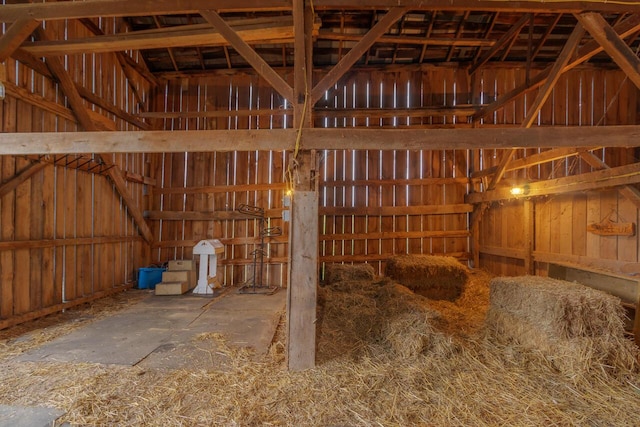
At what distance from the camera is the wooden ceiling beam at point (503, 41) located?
19.4ft

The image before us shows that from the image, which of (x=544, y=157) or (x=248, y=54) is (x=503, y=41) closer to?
(x=544, y=157)

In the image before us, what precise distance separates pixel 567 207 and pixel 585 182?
907mm

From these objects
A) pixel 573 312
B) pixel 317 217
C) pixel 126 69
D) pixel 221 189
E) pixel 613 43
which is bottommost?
pixel 573 312

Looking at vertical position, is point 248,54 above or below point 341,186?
above

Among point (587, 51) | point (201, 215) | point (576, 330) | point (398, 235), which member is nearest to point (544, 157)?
point (587, 51)

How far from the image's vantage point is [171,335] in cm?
425

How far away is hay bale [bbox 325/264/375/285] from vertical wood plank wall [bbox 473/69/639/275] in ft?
9.42

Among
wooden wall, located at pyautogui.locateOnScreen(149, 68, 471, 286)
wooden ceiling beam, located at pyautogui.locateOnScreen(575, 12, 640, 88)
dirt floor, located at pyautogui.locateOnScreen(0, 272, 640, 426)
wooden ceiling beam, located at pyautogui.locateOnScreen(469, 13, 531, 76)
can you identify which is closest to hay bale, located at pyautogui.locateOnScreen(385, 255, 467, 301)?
wooden wall, located at pyautogui.locateOnScreen(149, 68, 471, 286)

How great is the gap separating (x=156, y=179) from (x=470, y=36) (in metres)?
7.50

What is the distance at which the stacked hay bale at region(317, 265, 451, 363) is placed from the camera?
357 centimetres

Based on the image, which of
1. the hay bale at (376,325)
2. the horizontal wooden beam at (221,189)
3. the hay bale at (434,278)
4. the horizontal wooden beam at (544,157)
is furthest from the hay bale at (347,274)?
the horizontal wooden beam at (544,157)

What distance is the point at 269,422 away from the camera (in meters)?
2.51

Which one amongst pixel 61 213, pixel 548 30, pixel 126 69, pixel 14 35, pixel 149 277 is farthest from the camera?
pixel 149 277

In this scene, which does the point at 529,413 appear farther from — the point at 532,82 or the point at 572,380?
the point at 532,82
